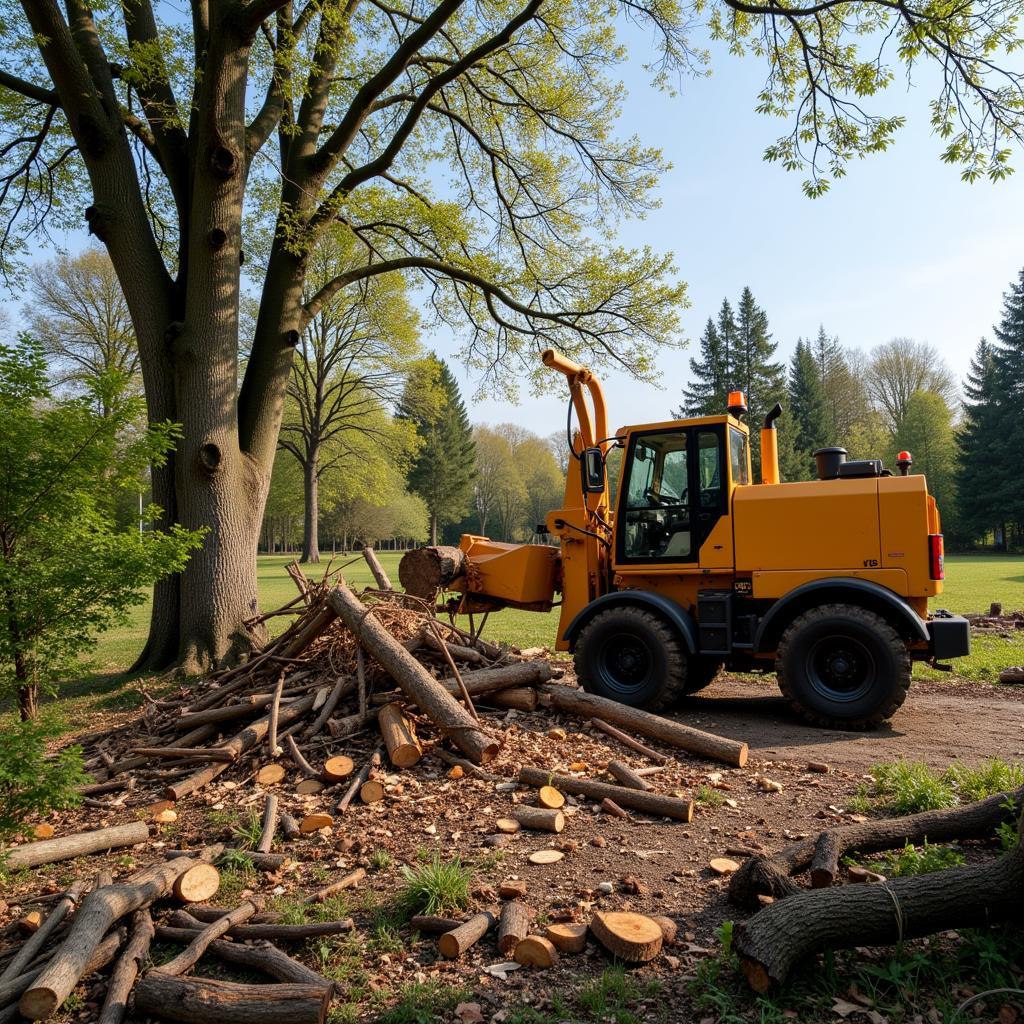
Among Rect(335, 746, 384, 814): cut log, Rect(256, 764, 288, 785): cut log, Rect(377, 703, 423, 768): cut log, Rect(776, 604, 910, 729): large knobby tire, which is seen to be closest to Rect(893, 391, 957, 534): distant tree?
Rect(776, 604, 910, 729): large knobby tire

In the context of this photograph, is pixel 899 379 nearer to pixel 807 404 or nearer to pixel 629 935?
pixel 807 404

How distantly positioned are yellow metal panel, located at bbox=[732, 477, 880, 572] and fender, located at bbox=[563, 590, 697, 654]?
757 millimetres

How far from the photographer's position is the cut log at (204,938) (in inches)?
116

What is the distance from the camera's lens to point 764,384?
155 feet

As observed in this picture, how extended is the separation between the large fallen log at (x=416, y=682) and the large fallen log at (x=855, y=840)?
2188 mm

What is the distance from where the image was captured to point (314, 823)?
4.45 m

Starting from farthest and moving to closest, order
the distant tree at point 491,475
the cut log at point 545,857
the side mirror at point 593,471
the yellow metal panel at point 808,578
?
the distant tree at point 491,475
the side mirror at point 593,471
the yellow metal panel at point 808,578
the cut log at point 545,857

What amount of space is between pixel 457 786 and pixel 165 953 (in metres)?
2.17

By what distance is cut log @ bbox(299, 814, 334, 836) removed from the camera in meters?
4.44

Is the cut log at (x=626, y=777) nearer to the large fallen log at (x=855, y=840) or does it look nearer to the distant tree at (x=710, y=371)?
the large fallen log at (x=855, y=840)

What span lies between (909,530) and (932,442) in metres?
47.7

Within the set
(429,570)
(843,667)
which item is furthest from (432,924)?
(429,570)

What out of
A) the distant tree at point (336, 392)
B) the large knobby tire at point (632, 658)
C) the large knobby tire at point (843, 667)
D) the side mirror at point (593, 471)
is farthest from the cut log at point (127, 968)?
the distant tree at point (336, 392)

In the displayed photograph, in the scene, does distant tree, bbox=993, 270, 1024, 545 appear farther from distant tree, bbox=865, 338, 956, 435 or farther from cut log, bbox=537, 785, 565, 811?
cut log, bbox=537, 785, 565, 811
